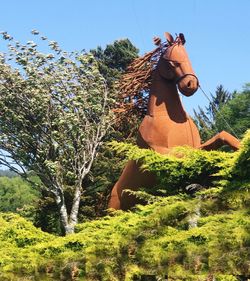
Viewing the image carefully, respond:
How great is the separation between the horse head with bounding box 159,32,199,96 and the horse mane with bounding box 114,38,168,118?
15.6 inches

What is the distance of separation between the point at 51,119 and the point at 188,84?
9862 mm

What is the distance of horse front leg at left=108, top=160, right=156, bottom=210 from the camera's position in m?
9.48

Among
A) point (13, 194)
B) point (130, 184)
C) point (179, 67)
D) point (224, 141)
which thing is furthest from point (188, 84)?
point (13, 194)

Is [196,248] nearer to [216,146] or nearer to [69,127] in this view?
[216,146]

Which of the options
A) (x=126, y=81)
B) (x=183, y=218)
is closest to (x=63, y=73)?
(x=126, y=81)

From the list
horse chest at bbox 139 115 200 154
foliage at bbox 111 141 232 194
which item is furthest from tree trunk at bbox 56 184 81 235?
foliage at bbox 111 141 232 194

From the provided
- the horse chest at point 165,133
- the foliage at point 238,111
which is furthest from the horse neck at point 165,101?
the foliage at point 238,111

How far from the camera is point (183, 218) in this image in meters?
5.46

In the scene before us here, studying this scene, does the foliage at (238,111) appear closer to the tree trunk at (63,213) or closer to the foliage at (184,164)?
the tree trunk at (63,213)

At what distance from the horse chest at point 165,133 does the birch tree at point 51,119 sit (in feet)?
28.0

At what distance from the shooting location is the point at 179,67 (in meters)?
9.77

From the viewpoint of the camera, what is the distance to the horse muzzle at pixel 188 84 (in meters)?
9.64

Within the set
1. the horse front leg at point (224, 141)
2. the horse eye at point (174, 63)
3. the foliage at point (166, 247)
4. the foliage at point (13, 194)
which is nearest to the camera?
the foliage at point (166, 247)

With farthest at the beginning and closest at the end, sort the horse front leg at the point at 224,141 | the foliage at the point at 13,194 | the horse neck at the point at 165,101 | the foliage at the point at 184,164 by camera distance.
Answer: the foliage at the point at 13,194 → the horse neck at the point at 165,101 → the horse front leg at the point at 224,141 → the foliage at the point at 184,164
